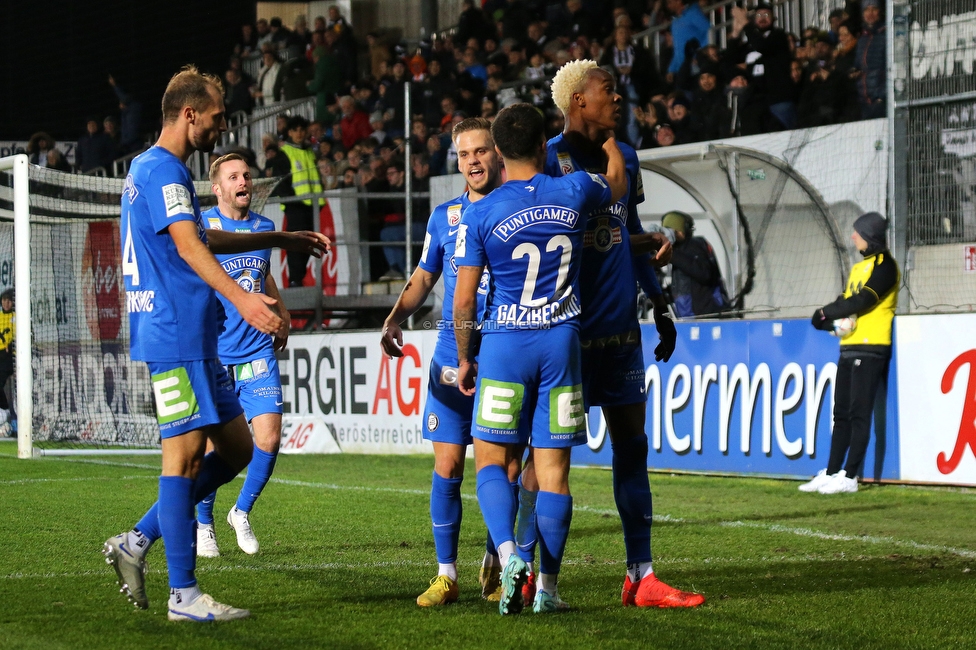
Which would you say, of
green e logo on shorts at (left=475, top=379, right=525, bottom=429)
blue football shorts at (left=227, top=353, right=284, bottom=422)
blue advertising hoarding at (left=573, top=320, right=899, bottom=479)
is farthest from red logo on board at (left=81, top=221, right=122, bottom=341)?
green e logo on shorts at (left=475, top=379, right=525, bottom=429)

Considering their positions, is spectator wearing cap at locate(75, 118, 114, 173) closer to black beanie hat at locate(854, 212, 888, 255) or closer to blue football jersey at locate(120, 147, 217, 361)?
black beanie hat at locate(854, 212, 888, 255)

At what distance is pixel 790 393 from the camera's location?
35.3ft

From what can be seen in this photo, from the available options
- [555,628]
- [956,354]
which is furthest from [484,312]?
[956,354]

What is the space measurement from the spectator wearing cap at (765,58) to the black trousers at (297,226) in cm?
552

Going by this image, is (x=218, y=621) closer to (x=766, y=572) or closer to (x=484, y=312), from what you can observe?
(x=484, y=312)

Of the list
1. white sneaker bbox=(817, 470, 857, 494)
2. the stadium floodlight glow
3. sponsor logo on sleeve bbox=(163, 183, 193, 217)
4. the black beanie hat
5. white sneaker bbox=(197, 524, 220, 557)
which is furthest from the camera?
the stadium floodlight glow

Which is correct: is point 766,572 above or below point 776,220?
below

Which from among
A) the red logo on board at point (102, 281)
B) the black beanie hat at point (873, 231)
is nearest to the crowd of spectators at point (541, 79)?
the black beanie hat at point (873, 231)

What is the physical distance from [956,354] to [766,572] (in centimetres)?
450

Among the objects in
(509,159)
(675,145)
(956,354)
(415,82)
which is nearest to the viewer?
(509,159)

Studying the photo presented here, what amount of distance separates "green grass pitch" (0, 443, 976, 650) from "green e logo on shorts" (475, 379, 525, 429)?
2.41 feet

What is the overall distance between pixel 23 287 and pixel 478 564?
27.0ft

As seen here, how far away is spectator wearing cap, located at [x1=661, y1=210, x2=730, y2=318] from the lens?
1251 centimetres

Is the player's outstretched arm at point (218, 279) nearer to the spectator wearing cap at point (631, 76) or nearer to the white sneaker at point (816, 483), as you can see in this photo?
the white sneaker at point (816, 483)
